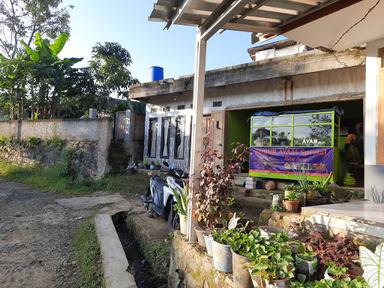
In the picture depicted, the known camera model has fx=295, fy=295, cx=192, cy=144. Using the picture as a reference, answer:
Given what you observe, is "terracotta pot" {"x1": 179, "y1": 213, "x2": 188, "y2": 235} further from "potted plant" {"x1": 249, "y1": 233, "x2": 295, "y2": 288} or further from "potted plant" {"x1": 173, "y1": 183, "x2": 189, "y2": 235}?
"potted plant" {"x1": 249, "y1": 233, "x2": 295, "y2": 288}

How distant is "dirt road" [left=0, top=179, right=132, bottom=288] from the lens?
399 centimetres

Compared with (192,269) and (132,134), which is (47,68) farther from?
(192,269)

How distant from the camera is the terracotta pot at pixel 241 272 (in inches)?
93.7

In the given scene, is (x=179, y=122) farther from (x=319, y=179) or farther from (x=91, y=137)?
(x=319, y=179)

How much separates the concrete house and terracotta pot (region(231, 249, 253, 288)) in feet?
17.0

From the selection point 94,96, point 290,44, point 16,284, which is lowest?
point 16,284

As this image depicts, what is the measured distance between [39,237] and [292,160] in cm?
567

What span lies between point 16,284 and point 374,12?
5.79 meters

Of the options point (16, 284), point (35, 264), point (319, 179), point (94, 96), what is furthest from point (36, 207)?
point (94, 96)

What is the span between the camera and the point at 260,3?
3.25 m

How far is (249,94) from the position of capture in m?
8.47

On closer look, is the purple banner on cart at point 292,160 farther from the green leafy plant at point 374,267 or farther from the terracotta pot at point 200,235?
the green leafy plant at point 374,267

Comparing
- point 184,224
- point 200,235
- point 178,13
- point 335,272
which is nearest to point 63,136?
point 184,224

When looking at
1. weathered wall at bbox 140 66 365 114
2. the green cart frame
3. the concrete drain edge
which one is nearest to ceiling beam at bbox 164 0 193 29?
the concrete drain edge
